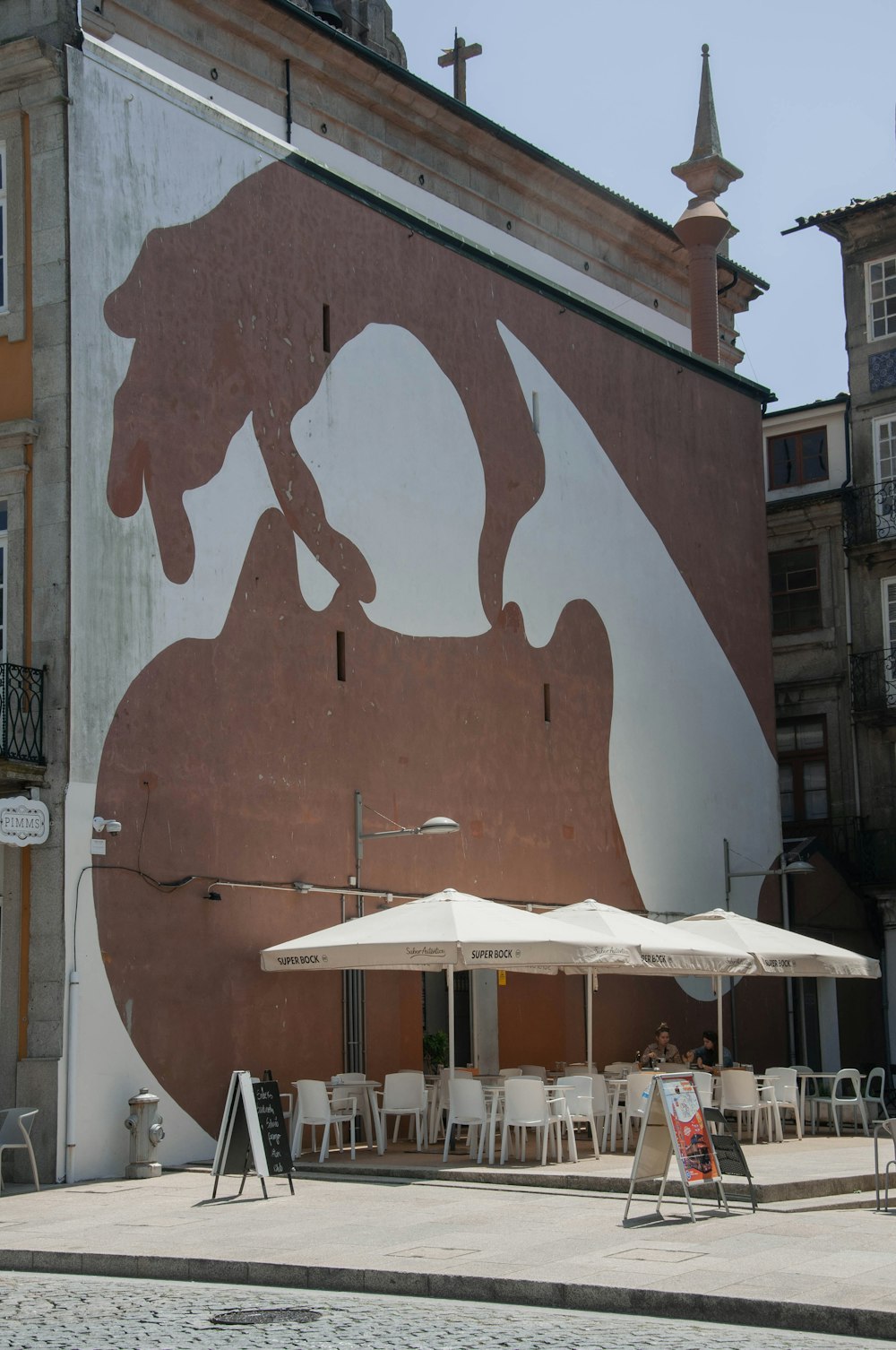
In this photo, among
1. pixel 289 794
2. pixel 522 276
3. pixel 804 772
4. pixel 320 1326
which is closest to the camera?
pixel 320 1326

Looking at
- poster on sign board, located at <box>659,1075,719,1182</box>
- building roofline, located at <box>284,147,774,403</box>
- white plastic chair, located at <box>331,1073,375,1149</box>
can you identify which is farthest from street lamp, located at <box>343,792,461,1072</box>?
building roofline, located at <box>284,147,774,403</box>

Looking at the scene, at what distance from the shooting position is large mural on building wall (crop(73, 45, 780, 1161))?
701 inches

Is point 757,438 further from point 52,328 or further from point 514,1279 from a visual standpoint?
point 514,1279

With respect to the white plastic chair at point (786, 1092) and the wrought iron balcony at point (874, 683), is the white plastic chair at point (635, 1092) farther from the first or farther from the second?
the wrought iron balcony at point (874, 683)

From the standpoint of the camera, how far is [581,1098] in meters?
16.8

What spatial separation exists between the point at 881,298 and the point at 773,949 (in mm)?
15673

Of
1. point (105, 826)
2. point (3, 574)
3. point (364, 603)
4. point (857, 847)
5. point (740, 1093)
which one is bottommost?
point (740, 1093)

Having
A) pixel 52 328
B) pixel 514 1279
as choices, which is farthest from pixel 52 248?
pixel 514 1279

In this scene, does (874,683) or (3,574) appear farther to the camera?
(874,683)

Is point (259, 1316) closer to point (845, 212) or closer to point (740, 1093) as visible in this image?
point (740, 1093)

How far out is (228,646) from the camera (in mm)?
18812

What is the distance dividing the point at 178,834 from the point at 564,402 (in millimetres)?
10347

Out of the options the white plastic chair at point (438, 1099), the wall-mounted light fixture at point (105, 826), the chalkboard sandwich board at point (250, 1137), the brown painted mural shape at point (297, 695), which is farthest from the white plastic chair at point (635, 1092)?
the wall-mounted light fixture at point (105, 826)

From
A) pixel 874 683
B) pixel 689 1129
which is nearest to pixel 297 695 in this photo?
pixel 689 1129
